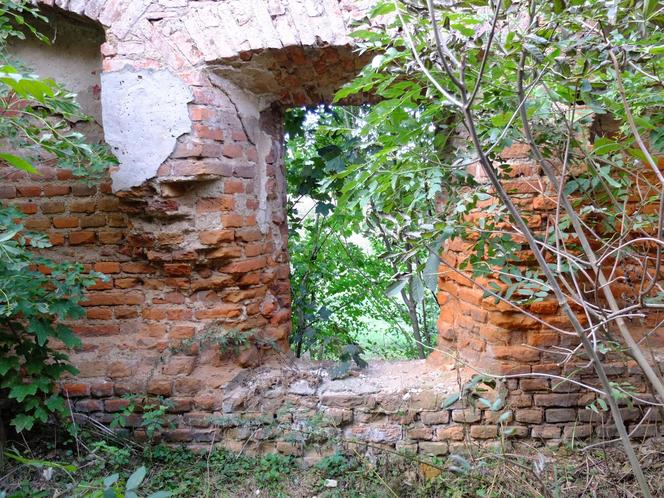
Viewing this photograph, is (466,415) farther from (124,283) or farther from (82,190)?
(82,190)

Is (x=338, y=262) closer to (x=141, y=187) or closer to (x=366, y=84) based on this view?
(x=141, y=187)

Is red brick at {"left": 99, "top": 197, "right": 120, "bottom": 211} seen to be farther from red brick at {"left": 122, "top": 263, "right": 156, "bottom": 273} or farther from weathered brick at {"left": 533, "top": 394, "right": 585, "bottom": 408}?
weathered brick at {"left": 533, "top": 394, "right": 585, "bottom": 408}

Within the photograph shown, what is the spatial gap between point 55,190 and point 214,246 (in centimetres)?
98

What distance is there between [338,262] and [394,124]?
8.94 ft

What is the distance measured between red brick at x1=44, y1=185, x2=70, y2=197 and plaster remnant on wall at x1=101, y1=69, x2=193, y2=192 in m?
0.51

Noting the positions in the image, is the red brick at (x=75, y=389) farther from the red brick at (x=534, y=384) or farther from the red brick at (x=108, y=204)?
the red brick at (x=534, y=384)

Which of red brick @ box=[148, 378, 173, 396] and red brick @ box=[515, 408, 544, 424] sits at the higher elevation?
red brick @ box=[148, 378, 173, 396]

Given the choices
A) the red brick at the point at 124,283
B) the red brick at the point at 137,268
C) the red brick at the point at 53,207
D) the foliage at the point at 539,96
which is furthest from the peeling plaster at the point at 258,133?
the red brick at the point at 53,207

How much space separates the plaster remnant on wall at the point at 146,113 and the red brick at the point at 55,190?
1.67ft

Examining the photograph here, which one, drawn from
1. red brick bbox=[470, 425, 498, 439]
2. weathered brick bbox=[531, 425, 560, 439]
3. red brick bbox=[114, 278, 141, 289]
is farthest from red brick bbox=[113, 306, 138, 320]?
weathered brick bbox=[531, 425, 560, 439]

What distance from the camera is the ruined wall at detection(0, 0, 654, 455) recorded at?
2.48 m

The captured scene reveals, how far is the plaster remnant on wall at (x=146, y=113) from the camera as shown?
2482 mm

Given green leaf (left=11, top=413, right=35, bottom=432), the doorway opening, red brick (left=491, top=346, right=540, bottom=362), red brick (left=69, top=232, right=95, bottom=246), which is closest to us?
the doorway opening

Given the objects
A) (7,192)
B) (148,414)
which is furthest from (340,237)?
(7,192)
